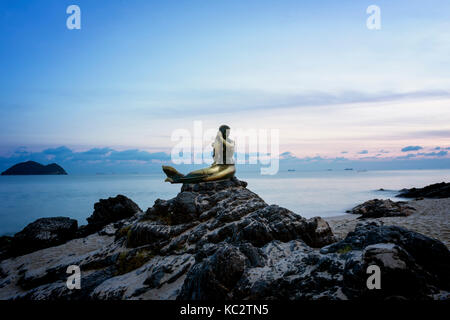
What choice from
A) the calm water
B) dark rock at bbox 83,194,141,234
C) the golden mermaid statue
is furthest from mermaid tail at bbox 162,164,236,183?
the calm water

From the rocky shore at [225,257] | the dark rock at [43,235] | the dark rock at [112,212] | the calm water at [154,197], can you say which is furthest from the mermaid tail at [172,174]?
the calm water at [154,197]

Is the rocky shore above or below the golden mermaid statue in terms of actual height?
below

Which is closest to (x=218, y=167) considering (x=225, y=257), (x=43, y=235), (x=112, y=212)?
(x=225, y=257)

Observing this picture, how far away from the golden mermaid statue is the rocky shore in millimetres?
408

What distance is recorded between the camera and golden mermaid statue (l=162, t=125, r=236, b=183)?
11.8 metres

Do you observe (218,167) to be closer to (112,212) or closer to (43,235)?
A: (112,212)

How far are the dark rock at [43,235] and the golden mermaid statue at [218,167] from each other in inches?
233

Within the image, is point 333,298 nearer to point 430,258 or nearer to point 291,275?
point 291,275

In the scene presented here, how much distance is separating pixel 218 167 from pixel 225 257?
22.4 ft

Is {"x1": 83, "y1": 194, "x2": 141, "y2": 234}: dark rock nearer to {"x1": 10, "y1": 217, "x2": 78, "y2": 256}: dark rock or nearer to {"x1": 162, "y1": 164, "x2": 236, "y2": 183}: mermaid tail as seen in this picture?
{"x1": 10, "y1": 217, "x2": 78, "y2": 256}: dark rock

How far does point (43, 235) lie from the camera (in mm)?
13133

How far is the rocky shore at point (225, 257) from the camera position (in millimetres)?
4492
